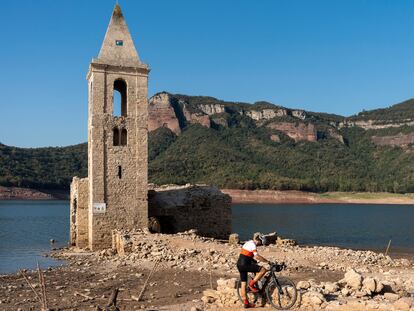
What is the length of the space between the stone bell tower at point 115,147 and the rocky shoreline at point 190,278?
1369 mm

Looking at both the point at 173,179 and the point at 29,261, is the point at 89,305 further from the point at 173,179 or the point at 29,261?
the point at 173,179

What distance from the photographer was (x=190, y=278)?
645 inches

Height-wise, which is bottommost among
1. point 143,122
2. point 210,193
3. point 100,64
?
point 210,193

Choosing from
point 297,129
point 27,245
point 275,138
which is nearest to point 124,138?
point 27,245

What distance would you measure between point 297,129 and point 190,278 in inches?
5434

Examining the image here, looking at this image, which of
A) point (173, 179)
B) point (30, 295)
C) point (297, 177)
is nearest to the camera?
point (30, 295)

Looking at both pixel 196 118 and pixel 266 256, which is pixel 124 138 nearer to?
pixel 266 256

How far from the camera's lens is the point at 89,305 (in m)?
12.9

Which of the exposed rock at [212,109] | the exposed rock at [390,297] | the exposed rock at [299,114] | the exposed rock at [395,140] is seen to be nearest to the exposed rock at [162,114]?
the exposed rock at [212,109]

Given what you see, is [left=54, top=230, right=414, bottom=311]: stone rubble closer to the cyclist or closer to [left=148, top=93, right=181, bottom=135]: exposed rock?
the cyclist

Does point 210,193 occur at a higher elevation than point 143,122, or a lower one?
lower

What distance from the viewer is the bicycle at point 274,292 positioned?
1085 cm

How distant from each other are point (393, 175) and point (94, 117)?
372 feet

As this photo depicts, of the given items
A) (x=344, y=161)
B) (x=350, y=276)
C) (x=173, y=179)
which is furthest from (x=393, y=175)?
(x=350, y=276)
